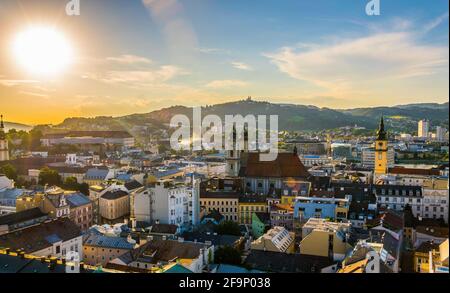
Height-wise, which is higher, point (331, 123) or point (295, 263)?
point (331, 123)

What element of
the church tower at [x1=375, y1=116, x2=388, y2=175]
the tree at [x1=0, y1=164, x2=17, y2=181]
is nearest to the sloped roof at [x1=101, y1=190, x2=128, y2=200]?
the tree at [x1=0, y1=164, x2=17, y2=181]

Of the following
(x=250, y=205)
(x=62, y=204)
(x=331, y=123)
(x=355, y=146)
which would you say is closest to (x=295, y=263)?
(x=250, y=205)

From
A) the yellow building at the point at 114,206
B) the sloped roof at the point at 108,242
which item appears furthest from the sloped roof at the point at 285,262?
the yellow building at the point at 114,206

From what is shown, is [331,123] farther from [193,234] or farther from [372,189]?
[193,234]

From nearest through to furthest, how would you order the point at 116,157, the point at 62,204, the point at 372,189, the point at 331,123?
the point at 62,204
the point at 372,189
the point at 116,157
the point at 331,123

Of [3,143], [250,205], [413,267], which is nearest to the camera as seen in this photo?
[413,267]

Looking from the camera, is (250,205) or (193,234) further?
(250,205)
